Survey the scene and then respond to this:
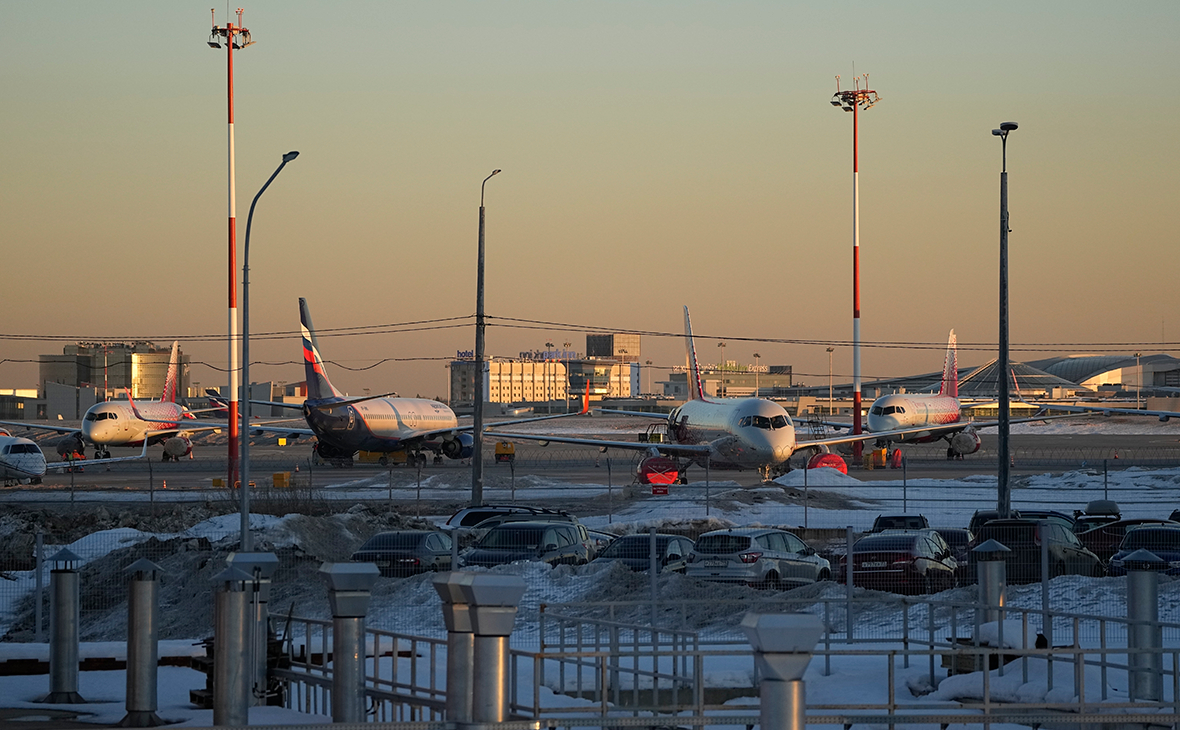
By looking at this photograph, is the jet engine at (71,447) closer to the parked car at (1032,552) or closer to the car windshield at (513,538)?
the car windshield at (513,538)

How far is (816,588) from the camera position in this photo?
20.4m

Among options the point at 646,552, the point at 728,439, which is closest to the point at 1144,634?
the point at 646,552

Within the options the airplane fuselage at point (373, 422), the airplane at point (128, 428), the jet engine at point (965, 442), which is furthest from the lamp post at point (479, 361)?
the jet engine at point (965, 442)

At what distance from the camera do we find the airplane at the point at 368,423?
60.9m

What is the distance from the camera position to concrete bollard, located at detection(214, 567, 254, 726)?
11.1m

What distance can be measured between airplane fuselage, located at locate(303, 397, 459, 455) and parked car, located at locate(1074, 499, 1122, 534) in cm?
3662

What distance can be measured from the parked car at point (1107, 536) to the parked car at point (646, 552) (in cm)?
869

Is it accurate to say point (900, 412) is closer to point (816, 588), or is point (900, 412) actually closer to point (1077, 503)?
point (1077, 503)

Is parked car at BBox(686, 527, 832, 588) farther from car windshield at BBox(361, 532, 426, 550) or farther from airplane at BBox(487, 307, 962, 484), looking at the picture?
airplane at BBox(487, 307, 962, 484)

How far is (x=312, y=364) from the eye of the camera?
Answer: 60.8 m

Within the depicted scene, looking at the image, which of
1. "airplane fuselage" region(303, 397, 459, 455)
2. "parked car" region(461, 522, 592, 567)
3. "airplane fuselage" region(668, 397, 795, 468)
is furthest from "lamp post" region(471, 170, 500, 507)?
"airplane fuselage" region(303, 397, 459, 455)

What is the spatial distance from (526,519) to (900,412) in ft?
143

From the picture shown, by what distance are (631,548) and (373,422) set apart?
4124 cm

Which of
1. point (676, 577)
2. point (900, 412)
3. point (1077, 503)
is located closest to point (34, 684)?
point (676, 577)
